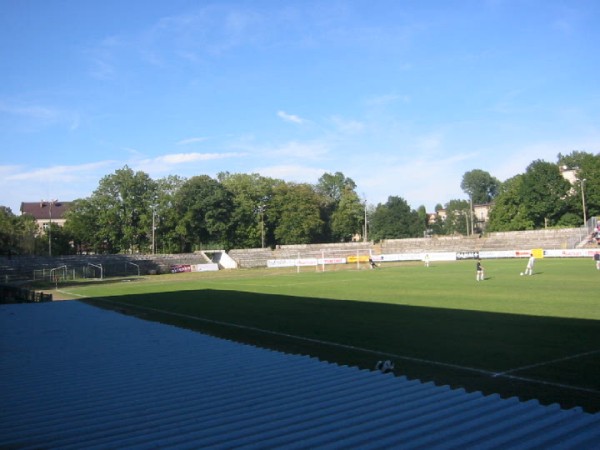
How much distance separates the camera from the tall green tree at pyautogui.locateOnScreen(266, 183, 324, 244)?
291 feet

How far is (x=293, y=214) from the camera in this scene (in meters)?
88.8

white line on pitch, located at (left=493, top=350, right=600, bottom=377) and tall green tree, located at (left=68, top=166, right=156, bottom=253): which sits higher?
tall green tree, located at (left=68, top=166, right=156, bottom=253)

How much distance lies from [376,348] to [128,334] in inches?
261

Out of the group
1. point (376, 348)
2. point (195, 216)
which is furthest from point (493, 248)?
point (376, 348)

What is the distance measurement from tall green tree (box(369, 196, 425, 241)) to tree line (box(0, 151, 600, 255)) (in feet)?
63.6

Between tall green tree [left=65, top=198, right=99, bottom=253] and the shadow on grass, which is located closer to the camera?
the shadow on grass

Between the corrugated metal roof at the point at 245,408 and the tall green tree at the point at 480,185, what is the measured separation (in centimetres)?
14359

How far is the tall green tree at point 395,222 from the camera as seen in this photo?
109 meters

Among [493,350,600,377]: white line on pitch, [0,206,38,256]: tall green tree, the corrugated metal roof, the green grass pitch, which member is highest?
[0,206,38,256]: tall green tree

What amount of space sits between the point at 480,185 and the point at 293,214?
253 ft

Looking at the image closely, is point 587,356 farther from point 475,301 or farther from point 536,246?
point 536,246

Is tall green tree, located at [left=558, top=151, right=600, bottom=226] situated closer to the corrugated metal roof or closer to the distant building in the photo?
the corrugated metal roof

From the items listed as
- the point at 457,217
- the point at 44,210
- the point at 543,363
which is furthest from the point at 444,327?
the point at 44,210

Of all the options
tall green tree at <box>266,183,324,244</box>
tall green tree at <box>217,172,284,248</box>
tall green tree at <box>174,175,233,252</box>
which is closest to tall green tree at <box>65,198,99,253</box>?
tall green tree at <box>174,175,233,252</box>
